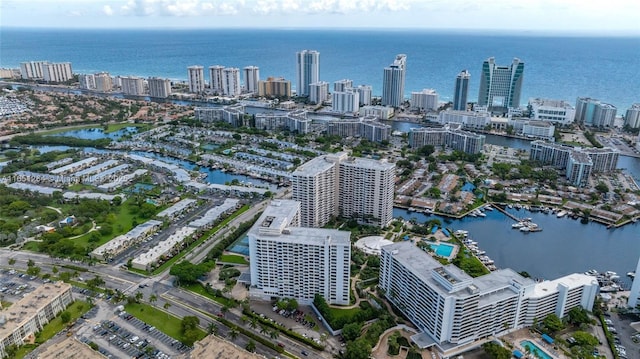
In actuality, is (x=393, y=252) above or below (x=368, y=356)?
above

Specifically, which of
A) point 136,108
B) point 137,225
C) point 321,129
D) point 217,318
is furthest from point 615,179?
point 136,108

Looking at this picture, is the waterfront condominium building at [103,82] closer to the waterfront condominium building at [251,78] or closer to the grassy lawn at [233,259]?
the waterfront condominium building at [251,78]

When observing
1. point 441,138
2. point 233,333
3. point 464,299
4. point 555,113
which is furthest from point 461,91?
point 233,333

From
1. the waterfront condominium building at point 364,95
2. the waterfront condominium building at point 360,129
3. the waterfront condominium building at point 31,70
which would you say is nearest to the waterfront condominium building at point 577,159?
the waterfront condominium building at point 360,129

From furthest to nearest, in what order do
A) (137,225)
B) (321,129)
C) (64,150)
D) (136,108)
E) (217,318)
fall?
(136,108) → (321,129) → (64,150) → (137,225) → (217,318)

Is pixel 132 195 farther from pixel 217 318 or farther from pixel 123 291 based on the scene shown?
pixel 217 318
